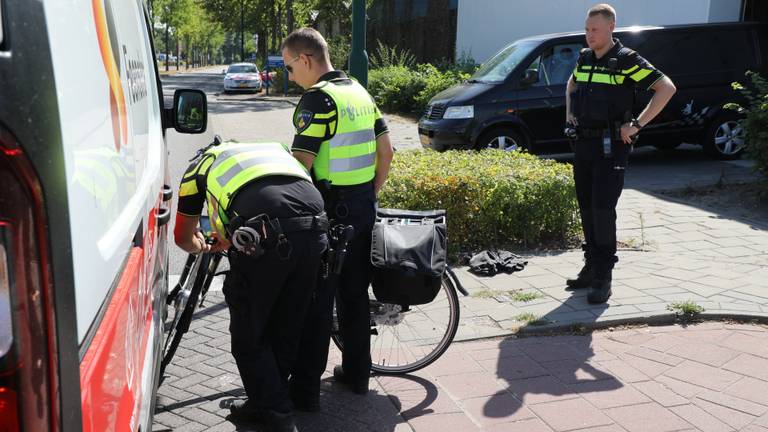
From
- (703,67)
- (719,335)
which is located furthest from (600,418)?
(703,67)

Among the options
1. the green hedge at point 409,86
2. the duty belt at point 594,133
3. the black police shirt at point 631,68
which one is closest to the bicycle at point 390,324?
the duty belt at point 594,133

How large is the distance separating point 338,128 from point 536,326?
2.13 metres

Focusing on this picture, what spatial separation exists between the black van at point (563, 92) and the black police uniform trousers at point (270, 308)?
25.3 ft

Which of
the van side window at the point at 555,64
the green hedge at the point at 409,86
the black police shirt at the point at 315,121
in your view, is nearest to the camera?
the black police shirt at the point at 315,121

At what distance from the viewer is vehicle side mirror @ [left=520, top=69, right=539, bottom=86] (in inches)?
414

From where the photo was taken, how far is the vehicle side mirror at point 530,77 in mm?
10523

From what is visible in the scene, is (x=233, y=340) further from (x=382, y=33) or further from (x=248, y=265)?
(x=382, y=33)

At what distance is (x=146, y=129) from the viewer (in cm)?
287

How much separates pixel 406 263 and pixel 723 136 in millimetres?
9423

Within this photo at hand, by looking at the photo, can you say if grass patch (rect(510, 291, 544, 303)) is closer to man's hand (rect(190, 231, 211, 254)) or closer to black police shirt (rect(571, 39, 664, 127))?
black police shirt (rect(571, 39, 664, 127))

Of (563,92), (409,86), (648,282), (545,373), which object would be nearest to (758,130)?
(563,92)

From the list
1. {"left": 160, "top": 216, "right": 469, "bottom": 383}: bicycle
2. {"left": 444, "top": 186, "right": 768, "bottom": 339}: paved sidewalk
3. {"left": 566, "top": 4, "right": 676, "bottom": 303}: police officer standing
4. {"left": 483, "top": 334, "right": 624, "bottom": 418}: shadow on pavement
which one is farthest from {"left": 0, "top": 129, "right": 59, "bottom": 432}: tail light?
{"left": 566, "top": 4, "right": 676, "bottom": 303}: police officer standing

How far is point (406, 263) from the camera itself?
3658mm

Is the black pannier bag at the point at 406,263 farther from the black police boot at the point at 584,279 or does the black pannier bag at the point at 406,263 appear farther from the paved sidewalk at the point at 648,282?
the black police boot at the point at 584,279
